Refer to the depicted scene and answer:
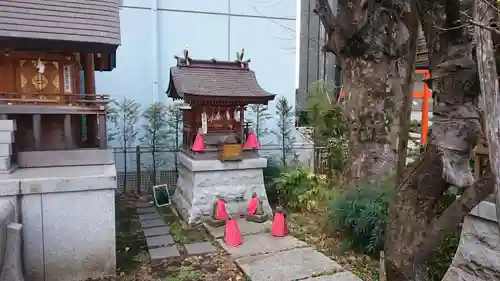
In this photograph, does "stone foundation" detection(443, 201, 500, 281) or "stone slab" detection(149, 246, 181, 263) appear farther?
"stone slab" detection(149, 246, 181, 263)

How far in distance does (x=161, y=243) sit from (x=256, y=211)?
7.20 ft

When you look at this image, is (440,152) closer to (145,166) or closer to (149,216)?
(149,216)

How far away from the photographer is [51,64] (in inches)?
264

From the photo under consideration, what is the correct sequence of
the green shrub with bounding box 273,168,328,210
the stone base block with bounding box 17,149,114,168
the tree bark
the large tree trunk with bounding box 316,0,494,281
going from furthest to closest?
the green shrub with bounding box 273,168,328,210 → the stone base block with bounding box 17,149,114,168 → the large tree trunk with bounding box 316,0,494,281 → the tree bark

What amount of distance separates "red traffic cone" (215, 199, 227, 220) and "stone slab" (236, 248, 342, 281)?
6.10 ft

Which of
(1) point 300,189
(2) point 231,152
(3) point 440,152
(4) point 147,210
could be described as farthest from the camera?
(4) point 147,210

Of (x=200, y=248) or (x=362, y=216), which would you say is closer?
(x=362, y=216)

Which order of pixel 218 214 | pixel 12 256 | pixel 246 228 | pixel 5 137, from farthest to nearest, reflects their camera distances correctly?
pixel 218 214 < pixel 246 228 < pixel 5 137 < pixel 12 256

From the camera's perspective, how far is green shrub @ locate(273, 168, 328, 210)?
8.42 metres

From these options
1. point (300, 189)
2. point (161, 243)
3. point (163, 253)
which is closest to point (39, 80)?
point (161, 243)

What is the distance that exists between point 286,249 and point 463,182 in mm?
4106

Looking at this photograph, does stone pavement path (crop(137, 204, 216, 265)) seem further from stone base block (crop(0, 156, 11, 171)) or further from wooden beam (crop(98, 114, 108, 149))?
stone base block (crop(0, 156, 11, 171))

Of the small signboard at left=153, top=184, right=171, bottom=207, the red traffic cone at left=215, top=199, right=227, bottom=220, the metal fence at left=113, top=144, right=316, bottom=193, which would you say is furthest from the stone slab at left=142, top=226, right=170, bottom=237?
the metal fence at left=113, top=144, right=316, bottom=193

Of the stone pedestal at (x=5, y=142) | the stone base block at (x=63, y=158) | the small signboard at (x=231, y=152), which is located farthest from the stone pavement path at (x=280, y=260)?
the stone pedestal at (x=5, y=142)
